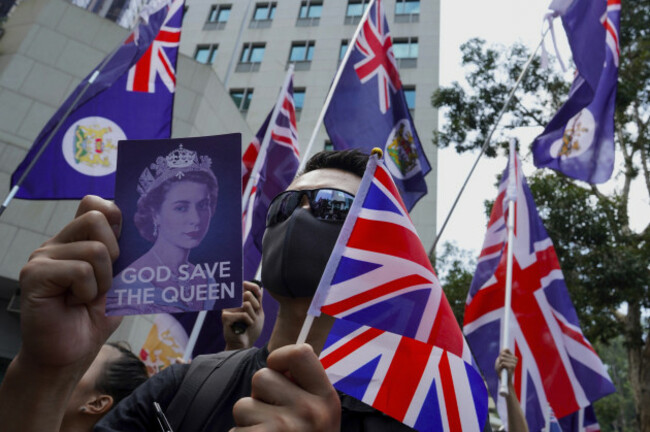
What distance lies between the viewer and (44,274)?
1021 millimetres

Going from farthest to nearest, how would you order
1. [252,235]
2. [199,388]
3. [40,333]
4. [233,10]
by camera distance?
[233,10]
[252,235]
[199,388]
[40,333]

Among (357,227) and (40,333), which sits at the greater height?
(357,227)

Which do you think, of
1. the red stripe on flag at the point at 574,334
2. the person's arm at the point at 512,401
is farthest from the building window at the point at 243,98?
the person's arm at the point at 512,401

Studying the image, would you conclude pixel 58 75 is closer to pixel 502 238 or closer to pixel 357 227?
pixel 502 238

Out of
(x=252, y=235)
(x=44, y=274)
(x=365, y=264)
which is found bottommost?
(x=44, y=274)

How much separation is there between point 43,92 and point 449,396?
1078cm

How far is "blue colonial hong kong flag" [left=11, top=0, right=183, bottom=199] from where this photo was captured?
397 cm

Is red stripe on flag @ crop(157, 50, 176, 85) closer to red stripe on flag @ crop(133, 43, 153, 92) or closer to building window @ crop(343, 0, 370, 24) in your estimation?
red stripe on flag @ crop(133, 43, 153, 92)

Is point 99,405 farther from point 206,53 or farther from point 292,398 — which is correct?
point 206,53

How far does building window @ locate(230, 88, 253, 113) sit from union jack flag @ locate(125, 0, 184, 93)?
47.4ft

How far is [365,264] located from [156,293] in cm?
61

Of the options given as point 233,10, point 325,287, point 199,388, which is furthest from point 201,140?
point 233,10

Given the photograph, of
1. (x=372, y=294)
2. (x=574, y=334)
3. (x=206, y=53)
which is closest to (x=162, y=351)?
(x=372, y=294)

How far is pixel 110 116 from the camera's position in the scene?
434 centimetres
